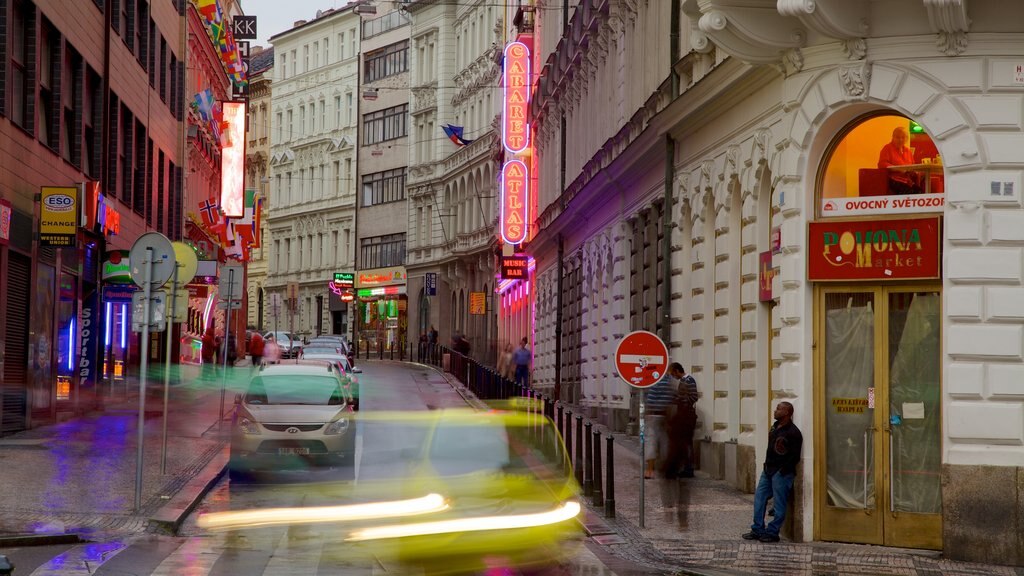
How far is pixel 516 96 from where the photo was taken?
50.1m

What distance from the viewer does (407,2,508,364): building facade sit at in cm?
6725

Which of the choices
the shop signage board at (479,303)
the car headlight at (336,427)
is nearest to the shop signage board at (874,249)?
the car headlight at (336,427)

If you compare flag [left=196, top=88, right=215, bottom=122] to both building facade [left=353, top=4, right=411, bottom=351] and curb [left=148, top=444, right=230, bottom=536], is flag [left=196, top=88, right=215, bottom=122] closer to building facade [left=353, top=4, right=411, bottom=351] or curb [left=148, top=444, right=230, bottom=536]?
curb [left=148, top=444, right=230, bottom=536]

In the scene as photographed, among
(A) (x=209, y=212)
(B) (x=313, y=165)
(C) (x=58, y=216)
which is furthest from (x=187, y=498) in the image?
(B) (x=313, y=165)

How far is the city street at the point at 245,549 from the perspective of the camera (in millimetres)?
13102

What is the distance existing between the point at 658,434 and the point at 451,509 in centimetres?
1070

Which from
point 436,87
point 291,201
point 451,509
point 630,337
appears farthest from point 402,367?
point 451,509

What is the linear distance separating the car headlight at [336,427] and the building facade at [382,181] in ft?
199

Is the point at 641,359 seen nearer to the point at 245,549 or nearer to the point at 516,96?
the point at 245,549

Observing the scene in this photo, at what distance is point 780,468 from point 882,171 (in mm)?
3323

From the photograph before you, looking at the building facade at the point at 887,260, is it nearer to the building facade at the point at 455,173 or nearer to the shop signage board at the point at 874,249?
the shop signage board at the point at 874,249

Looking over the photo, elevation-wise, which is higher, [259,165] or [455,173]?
[259,165]

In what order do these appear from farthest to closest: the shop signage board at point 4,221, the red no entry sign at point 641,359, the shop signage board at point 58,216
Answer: the shop signage board at point 58,216, the shop signage board at point 4,221, the red no entry sign at point 641,359

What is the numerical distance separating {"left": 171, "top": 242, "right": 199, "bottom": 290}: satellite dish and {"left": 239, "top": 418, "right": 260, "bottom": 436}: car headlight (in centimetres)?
210
